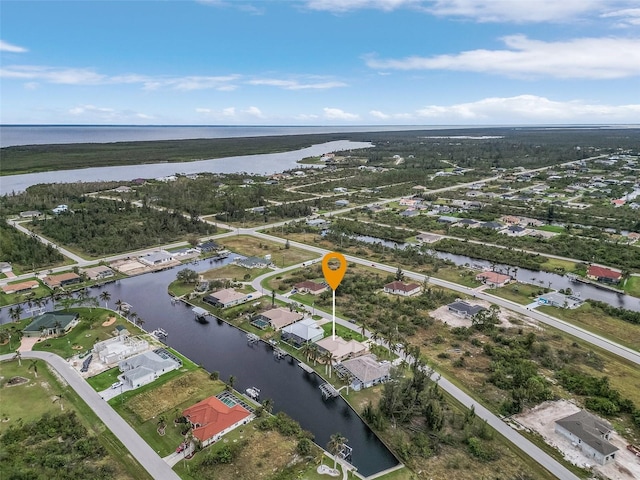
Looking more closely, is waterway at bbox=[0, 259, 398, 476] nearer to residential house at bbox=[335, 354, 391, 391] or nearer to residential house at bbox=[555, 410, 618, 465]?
residential house at bbox=[335, 354, 391, 391]

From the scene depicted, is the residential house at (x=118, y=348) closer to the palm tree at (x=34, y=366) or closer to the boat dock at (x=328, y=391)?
the palm tree at (x=34, y=366)

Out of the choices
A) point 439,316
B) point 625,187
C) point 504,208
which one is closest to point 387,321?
point 439,316

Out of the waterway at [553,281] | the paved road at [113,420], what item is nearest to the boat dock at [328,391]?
the paved road at [113,420]

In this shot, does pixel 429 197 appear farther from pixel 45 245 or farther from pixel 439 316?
pixel 45 245

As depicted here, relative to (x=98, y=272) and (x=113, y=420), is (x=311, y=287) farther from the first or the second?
(x=98, y=272)

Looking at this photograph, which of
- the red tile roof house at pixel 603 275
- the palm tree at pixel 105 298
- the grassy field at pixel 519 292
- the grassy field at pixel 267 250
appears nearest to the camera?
the palm tree at pixel 105 298

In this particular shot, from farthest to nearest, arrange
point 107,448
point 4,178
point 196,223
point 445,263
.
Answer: point 4,178, point 196,223, point 445,263, point 107,448

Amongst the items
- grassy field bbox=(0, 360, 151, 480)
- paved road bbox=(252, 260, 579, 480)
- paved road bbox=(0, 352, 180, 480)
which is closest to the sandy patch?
paved road bbox=(0, 352, 180, 480)
